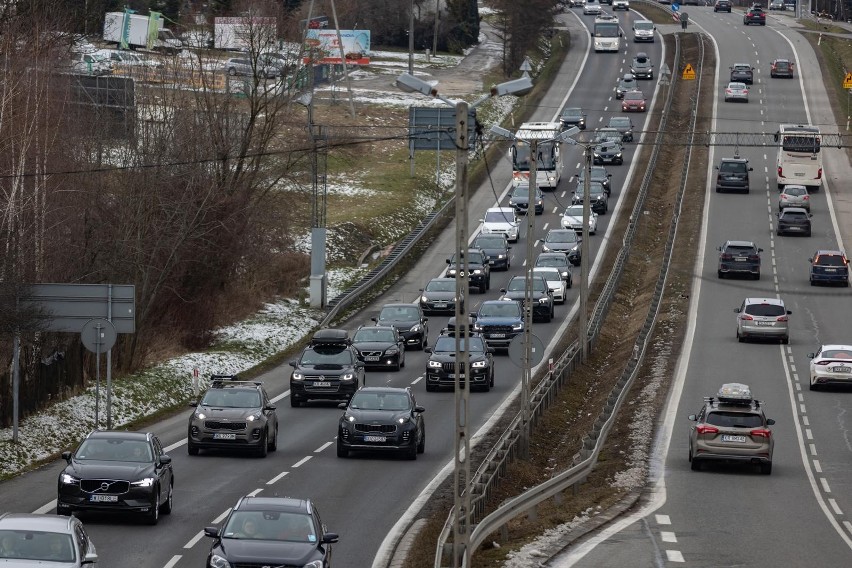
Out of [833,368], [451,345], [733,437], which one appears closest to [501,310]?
[451,345]

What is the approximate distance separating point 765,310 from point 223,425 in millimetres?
24086

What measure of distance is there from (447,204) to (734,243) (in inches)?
831

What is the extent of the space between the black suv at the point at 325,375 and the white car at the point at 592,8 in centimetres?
12758

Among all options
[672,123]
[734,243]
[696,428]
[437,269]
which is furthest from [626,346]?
[672,123]

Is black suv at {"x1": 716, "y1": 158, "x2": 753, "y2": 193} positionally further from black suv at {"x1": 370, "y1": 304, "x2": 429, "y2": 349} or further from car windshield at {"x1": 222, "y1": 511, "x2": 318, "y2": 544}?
car windshield at {"x1": 222, "y1": 511, "x2": 318, "y2": 544}

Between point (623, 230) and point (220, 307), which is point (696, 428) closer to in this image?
point (220, 307)

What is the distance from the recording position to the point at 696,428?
96.5 ft

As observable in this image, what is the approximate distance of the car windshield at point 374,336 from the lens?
4441 cm

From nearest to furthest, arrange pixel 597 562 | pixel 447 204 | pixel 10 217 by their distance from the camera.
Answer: pixel 597 562
pixel 10 217
pixel 447 204

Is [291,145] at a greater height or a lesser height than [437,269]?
greater

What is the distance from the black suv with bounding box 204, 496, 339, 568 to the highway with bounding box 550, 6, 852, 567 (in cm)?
412

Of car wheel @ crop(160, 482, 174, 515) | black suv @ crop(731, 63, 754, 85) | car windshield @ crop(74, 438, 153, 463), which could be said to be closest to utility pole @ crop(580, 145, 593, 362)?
car wheel @ crop(160, 482, 174, 515)

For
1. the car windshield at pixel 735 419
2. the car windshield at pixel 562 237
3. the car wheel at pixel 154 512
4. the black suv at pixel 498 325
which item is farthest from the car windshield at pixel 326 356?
the car windshield at pixel 562 237

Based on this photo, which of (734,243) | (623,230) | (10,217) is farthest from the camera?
(623,230)
